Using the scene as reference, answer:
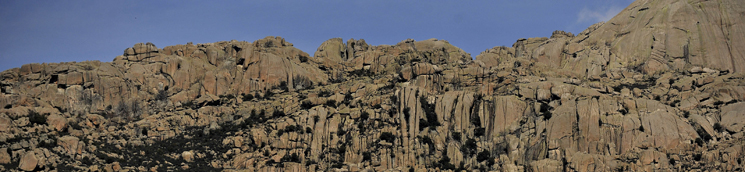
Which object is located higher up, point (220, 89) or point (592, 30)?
point (592, 30)

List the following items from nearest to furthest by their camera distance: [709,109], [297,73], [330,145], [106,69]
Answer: [709,109] → [330,145] → [106,69] → [297,73]

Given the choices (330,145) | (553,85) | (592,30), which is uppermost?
(592,30)

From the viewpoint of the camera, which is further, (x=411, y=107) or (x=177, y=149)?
(x=411, y=107)

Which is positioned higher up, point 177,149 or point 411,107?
point 411,107

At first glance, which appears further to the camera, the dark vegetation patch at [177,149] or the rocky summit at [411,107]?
the dark vegetation patch at [177,149]

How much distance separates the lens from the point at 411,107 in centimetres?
12950

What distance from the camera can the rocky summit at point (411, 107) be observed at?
381 feet

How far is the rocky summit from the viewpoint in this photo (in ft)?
381

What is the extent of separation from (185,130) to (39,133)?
21004 mm

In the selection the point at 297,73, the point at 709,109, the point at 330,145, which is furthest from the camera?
the point at 297,73

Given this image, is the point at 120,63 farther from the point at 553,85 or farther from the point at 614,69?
the point at 614,69

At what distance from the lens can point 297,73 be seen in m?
148

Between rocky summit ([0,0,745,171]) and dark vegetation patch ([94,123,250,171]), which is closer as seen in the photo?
rocky summit ([0,0,745,171])

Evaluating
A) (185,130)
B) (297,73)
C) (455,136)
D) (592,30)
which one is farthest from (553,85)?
(185,130)
